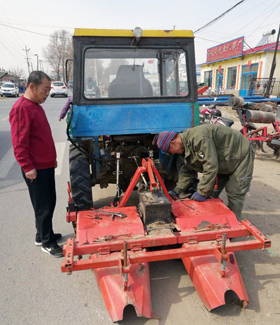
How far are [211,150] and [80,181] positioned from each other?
162cm

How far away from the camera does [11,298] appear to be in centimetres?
261

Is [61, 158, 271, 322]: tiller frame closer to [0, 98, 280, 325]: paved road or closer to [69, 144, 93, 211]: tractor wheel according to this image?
[0, 98, 280, 325]: paved road

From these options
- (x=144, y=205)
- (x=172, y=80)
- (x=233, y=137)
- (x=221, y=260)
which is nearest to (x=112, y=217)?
(x=144, y=205)

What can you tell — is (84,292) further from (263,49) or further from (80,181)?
(263,49)

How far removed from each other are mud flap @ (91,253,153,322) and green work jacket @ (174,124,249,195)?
1180 mm

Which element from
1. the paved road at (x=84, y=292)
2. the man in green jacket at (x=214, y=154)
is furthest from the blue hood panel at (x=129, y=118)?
the paved road at (x=84, y=292)

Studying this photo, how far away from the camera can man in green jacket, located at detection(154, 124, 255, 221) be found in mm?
2990

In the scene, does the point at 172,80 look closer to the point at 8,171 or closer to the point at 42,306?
the point at 42,306

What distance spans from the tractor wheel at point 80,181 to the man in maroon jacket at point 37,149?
0.27 meters

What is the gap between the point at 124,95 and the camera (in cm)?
367

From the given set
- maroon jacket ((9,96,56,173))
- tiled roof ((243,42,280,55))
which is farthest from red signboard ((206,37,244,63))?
maroon jacket ((9,96,56,173))

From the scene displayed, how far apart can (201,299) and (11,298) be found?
1755 mm

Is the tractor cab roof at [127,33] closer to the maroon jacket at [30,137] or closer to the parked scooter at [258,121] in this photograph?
the maroon jacket at [30,137]

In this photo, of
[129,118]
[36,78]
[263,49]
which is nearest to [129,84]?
[129,118]
